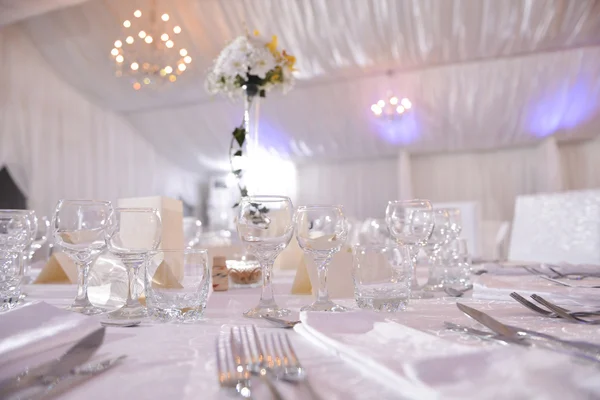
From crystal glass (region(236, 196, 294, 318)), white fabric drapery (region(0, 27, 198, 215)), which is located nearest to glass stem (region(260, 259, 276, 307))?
crystal glass (region(236, 196, 294, 318))

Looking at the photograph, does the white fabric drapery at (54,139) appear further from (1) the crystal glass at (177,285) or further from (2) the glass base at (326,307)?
(2) the glass base at (326,307)

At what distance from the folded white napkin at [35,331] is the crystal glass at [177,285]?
167 mm

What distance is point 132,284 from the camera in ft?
3.00

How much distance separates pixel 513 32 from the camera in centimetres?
617

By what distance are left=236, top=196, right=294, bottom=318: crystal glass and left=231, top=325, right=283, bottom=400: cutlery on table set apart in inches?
10.0

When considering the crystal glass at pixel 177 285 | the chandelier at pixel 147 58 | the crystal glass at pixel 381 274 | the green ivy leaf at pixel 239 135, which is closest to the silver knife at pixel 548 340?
the crystal glass at pixel 381 274

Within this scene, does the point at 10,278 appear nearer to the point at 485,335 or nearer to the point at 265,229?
the point at 265,229

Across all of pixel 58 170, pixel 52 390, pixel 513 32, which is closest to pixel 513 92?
pixel 513 32

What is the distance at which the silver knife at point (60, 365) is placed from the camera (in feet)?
1.54

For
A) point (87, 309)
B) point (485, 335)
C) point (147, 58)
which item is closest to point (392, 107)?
point (147, 58)

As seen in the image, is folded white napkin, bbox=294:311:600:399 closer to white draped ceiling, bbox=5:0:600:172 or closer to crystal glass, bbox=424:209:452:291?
crystal glass, bbox=424:209:452:291

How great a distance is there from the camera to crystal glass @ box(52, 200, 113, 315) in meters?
0.93

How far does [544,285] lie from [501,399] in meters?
0.81

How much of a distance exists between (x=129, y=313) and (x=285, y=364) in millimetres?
463
